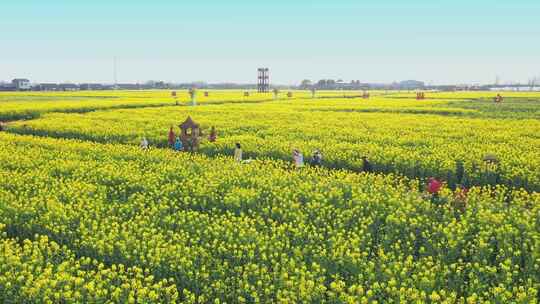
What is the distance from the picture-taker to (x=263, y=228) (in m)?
11.7

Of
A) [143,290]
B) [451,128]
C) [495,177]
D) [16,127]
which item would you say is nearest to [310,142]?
[495,177]

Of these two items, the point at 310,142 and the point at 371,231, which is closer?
the point at 371,231

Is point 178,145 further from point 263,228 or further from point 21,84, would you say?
point 21,84

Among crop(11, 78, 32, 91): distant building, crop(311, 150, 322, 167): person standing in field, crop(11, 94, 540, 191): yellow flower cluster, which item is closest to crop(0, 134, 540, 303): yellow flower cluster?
crop(311, 150, 322, 167): person standing in field

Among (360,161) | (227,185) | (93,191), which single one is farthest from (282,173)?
(93,191)

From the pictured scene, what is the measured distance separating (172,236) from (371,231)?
4.58m

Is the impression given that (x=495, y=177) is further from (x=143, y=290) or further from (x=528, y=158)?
(x=143, y=290)

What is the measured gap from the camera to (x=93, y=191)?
14.7 meters

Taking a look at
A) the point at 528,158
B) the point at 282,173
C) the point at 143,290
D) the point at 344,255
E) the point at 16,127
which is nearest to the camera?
the point at 143,290

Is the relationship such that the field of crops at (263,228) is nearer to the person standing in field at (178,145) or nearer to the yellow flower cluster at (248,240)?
the yellow flower cluster at (248,240)

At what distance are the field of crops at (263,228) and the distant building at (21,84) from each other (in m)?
138

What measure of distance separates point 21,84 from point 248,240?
15831cm

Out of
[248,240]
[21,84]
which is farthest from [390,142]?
[21,84]

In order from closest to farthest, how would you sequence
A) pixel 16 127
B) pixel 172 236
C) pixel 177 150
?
pixel 172 236 < pixel 177 150 < pixel 16 127
